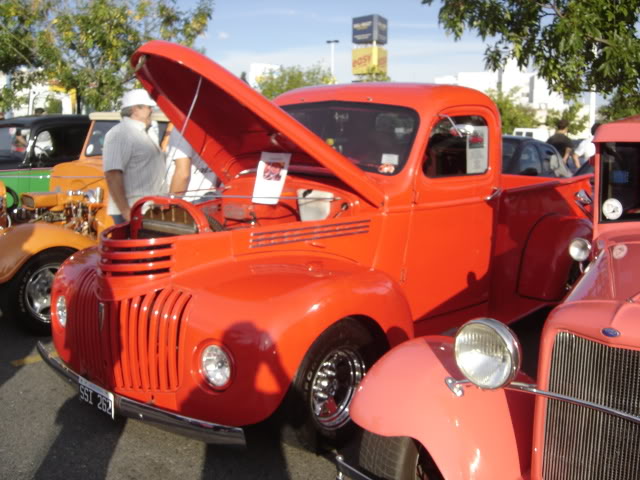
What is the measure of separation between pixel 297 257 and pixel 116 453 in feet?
4.74

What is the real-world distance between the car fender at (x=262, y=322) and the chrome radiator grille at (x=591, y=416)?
1172 millimetres

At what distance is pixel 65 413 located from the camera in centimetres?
409

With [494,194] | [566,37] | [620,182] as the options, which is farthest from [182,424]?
[566,37]

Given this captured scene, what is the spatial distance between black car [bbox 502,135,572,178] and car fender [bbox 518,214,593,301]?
462 cm

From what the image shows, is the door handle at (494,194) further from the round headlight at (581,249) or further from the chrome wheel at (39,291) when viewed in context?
the chrome wheel at (39,291)

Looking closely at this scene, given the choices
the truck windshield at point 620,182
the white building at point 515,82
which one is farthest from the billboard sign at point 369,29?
the truck windshield at point 620,182

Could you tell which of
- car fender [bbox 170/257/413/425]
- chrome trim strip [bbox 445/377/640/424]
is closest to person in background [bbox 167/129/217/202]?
car fender [bbox 170/257/413/425]

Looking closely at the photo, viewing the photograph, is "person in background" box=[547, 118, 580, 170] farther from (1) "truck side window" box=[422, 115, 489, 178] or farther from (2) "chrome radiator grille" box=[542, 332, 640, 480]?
(2) "chrome radiator grille" box=[542, 332, 640, 480]

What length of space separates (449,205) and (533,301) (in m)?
1.21

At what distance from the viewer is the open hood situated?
362 centimetres

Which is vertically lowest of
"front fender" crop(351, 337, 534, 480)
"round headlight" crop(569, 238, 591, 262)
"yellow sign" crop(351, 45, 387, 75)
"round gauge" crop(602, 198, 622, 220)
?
"front fender" crop(351, 337, 534, 480)

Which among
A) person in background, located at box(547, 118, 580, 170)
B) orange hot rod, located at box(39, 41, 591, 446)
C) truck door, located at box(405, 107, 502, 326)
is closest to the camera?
orange hot rod, located at box(39, 41, 591, 446)

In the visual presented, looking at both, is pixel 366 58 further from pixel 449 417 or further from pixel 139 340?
pixel 449 417

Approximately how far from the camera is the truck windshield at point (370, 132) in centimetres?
432
